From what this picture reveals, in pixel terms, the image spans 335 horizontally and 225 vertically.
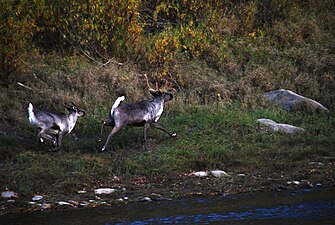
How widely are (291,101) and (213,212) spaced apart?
667 centimetres

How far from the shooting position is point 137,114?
41.3 ft

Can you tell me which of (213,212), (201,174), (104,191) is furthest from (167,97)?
(213,212)

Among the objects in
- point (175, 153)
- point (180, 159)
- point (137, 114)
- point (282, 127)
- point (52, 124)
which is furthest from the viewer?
point (282, 127)

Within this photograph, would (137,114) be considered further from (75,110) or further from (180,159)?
(180,159)

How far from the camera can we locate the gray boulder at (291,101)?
14836 mm

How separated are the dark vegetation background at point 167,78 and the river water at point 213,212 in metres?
0.97

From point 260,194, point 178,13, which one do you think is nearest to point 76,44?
point 178,13

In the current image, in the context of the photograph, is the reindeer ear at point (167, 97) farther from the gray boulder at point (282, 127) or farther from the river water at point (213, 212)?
the river water at point (213, 212)

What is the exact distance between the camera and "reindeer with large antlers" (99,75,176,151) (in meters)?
12.4

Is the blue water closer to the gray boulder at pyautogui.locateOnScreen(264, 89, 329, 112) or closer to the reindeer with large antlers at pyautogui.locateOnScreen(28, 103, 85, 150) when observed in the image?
the reindeer with large antlers at pyautogui.locateOnScreen(28, 103, 85, 150)

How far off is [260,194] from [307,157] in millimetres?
2194

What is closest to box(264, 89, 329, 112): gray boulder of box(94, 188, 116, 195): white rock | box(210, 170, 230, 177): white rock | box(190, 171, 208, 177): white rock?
box(210, 170, 230, 177): white rock

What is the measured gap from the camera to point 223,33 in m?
18.2

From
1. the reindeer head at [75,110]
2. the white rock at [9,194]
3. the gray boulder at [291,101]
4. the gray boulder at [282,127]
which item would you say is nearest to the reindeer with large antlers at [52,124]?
the reindeer head at [75,110]
